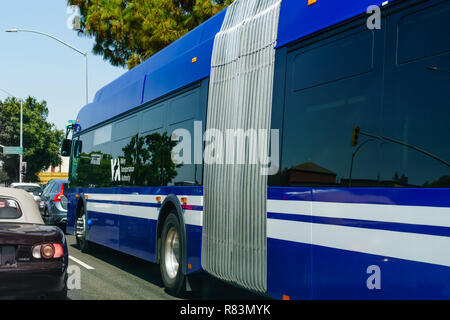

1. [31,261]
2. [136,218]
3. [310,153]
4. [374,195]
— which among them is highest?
[310,153]

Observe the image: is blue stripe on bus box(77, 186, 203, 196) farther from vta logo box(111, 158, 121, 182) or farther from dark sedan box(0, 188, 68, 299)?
dark sedan box(0, 188, 68, 299)

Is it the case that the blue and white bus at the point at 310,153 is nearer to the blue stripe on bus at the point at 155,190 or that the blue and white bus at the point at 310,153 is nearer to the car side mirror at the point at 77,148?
the blue stripe on bus at the point at 155,190

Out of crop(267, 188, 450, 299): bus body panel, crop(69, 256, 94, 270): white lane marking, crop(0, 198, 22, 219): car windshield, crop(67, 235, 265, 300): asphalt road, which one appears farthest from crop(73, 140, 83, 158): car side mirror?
crop(267, 188, 450, 299): bus body panel

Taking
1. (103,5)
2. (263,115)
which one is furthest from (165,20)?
(263,115)

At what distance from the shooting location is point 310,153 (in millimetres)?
5434

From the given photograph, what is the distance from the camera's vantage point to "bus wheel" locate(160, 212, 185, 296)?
8258 mm

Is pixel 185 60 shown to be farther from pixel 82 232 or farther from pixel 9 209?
pixel 82 232

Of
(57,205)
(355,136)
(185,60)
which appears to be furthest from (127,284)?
(57,205)

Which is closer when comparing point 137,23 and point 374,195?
point 374,195

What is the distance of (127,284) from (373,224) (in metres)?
5.68

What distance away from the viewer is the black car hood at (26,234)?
620 centimetres

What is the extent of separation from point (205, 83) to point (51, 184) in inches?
572

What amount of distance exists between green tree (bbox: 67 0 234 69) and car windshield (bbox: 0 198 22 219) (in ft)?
46.3
